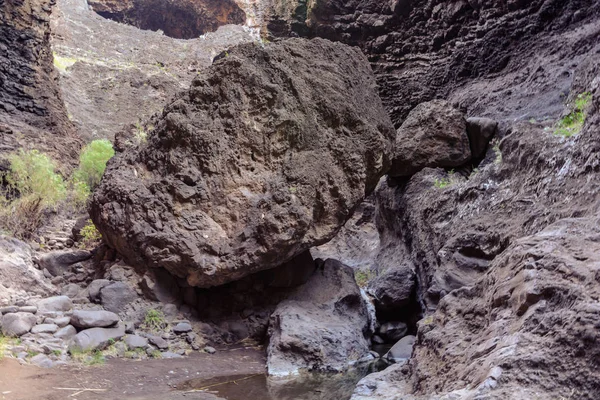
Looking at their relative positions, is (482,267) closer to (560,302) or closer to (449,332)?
(449,332)

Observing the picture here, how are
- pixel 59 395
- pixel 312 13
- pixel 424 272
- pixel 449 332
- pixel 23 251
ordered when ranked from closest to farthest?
pixel 449 332 → pixel 59 395 → pixel 23 251 → pixel 424 272 → pixel 312 13

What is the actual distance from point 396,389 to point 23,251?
19.0 ft

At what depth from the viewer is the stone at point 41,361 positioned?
473 centimetres

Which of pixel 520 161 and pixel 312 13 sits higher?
pixel 312 13

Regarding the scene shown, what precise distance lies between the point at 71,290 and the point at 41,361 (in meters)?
1.97

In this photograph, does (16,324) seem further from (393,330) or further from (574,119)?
(574,119)

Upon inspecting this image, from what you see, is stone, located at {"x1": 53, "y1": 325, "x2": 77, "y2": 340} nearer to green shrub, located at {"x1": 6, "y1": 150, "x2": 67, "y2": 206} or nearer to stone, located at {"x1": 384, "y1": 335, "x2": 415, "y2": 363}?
stone, located at {"x1": 384, "y1": 335, "x2": 415, "y2": 363}

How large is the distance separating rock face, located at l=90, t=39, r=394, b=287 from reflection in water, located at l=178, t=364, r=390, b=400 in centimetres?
167

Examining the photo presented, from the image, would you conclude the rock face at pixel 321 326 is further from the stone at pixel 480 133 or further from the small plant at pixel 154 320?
the stone at pixel 480 133

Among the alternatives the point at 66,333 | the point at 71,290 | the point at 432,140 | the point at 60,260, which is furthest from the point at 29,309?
the point at 432,140

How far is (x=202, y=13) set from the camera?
42312 millimetres

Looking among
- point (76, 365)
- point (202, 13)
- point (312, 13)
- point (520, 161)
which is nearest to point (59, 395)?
point (76, 365)

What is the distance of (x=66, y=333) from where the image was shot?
536 cm

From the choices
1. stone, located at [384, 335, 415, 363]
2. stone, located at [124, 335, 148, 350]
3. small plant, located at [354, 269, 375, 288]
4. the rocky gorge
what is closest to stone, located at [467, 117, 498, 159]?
the rocky gorge
